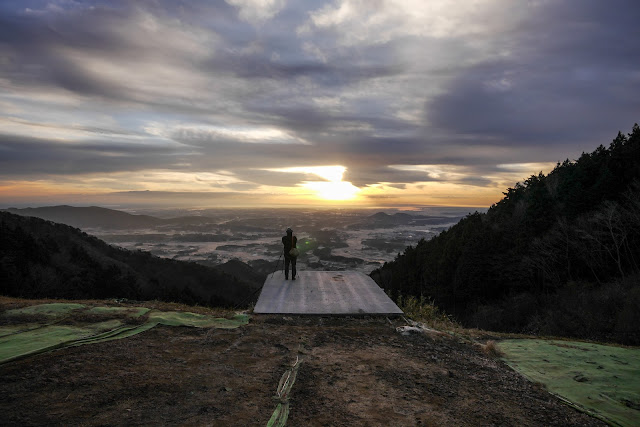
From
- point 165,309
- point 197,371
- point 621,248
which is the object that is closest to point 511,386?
point 197,371

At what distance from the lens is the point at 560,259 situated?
90.6 ft

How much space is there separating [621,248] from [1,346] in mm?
33913

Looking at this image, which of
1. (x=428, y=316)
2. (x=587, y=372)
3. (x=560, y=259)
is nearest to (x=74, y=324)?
(x=428, y=316)

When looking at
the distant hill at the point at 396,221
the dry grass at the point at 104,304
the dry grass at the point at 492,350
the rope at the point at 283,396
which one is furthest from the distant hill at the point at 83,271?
the distant hill at the point at 396,221

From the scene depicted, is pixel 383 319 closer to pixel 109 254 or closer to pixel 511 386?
pixel 511 386

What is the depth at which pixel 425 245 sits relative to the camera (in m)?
49.6

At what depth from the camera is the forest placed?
18.8 m

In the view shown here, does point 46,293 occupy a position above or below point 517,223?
below

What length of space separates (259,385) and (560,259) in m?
31.9

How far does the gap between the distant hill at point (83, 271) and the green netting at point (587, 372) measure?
15.0 m

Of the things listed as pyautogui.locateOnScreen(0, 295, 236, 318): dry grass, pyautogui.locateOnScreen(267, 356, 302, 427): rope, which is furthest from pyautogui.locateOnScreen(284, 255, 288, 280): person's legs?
pyautogui.locateOnScreen(267, 356, 302, 427): rope

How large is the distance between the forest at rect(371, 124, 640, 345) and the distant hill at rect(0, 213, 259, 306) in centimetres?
1951

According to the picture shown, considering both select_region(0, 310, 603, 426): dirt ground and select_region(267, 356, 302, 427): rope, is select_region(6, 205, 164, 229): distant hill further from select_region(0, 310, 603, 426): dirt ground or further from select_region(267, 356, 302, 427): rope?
select_region(267, 356, 302, 427): rope

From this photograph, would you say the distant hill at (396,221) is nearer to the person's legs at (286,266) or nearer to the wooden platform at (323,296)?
the wooden platform at (323,296)
